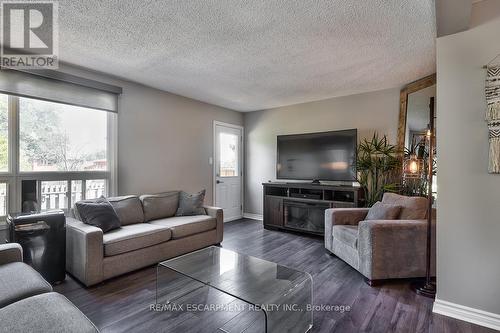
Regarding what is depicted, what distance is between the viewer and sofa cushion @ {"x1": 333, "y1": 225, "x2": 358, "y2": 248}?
273 centimetres

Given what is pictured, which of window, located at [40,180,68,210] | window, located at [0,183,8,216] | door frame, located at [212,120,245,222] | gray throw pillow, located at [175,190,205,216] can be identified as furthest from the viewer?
door frame, located at [212,120,245,222]

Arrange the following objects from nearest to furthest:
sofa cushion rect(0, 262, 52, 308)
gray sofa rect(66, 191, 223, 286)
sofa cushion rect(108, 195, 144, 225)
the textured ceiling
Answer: sofa cushion rect(0, 262, 52, 308) < the textured ceiling < gray sofa rect(66, 191, 223, 286) < sofa cushion rect(108, 195, 144, 225)

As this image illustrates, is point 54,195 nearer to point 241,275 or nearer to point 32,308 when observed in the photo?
point 32,308

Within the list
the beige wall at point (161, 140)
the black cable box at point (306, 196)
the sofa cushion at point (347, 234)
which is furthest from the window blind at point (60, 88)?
the sofa cushion at point (347, 234)

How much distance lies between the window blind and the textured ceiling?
0.21 metres

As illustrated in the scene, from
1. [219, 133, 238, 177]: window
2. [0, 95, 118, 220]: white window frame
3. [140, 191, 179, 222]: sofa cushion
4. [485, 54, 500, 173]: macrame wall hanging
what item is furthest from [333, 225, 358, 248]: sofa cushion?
[0, 95, 118, 220]: white window frame

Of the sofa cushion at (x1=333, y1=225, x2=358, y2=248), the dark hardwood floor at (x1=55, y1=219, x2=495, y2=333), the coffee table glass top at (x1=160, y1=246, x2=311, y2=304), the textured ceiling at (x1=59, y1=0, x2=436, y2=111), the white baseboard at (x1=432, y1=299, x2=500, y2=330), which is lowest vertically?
the dark hardwood floor at (x1=55, y1=219, x2=495, y2=333)

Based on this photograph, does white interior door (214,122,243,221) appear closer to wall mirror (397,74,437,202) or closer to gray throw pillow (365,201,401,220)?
gray throw pillow (365,201,401,220)

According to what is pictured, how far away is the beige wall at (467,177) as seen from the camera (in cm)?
183

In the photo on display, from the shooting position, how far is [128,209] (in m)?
3.17

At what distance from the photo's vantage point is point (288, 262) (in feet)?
9.87

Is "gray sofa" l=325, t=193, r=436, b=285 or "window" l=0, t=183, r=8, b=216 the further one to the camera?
"window" l=0, t=183, r=8, b=216

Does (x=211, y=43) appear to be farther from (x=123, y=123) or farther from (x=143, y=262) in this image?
(x=143, y=262)

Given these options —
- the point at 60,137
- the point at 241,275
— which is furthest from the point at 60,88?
the point at 241,275
